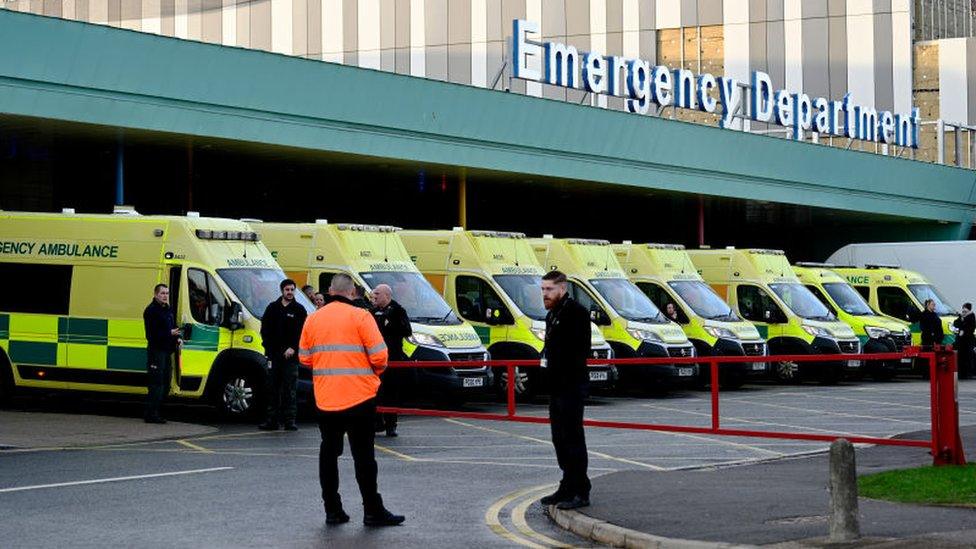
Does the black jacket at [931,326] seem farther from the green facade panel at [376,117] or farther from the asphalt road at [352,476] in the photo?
Answer: the asphalt road at [352,476]

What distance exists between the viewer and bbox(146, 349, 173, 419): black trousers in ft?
69.4

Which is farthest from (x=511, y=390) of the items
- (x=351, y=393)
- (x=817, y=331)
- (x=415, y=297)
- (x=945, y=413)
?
(x=817, y=331)

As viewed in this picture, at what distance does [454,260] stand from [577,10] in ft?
117

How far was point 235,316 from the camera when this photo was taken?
72.0 ft

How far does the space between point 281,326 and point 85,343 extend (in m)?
3.41

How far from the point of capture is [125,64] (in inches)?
971

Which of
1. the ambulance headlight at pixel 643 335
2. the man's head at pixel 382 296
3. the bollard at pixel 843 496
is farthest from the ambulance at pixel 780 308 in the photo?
the bollard at pixel 843 496

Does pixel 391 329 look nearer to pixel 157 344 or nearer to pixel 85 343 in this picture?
pixel 157 344

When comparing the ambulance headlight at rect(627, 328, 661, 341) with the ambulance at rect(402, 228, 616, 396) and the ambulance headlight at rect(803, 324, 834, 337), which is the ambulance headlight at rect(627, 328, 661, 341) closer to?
the ambulance at rect(402, 228, 616, 396)

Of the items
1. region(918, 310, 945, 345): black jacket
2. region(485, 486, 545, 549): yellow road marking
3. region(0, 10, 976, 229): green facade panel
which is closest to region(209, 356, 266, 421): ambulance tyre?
region(0, 10, 976, 229): green facade panel

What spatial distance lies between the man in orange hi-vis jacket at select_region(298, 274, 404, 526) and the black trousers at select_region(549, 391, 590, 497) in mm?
1438

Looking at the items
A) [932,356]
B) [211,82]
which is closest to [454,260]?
[211,82]

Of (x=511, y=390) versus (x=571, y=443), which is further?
(x=511, y=390)

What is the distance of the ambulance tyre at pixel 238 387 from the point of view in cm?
2188
